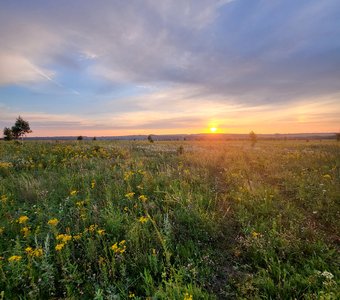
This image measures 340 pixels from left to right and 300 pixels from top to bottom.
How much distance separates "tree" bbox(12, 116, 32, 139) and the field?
6346 centimetres

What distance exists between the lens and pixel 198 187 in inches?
257

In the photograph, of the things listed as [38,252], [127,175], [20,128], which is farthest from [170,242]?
[20,128]

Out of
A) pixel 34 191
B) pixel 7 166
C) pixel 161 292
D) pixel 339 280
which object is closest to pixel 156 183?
pixel 34 191

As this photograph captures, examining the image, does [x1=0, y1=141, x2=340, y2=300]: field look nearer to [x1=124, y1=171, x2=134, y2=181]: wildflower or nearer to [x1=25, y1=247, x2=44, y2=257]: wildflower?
[x1=25, y1=247, x2=44, y2=257]: wildflower

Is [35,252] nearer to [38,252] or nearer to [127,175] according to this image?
[38,252]

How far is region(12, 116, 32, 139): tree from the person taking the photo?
58625 mm

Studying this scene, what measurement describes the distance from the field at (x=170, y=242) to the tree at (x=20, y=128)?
63.5 metres

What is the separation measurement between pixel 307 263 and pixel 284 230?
657mm

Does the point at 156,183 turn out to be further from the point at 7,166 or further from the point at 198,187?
the point at 7,166

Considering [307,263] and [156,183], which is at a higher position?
[156,183]

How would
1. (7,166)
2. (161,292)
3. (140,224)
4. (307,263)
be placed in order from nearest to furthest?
1. (161,292)
2. (307,263)
3. (140,224)
4. (7,166)

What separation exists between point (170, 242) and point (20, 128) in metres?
68.9

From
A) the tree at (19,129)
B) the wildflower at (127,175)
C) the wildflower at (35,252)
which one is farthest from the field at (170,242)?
the tree at (19,129)

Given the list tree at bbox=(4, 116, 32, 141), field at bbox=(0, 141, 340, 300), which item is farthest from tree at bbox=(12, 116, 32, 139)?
field at bbox=(0, 141, 340, 300)
